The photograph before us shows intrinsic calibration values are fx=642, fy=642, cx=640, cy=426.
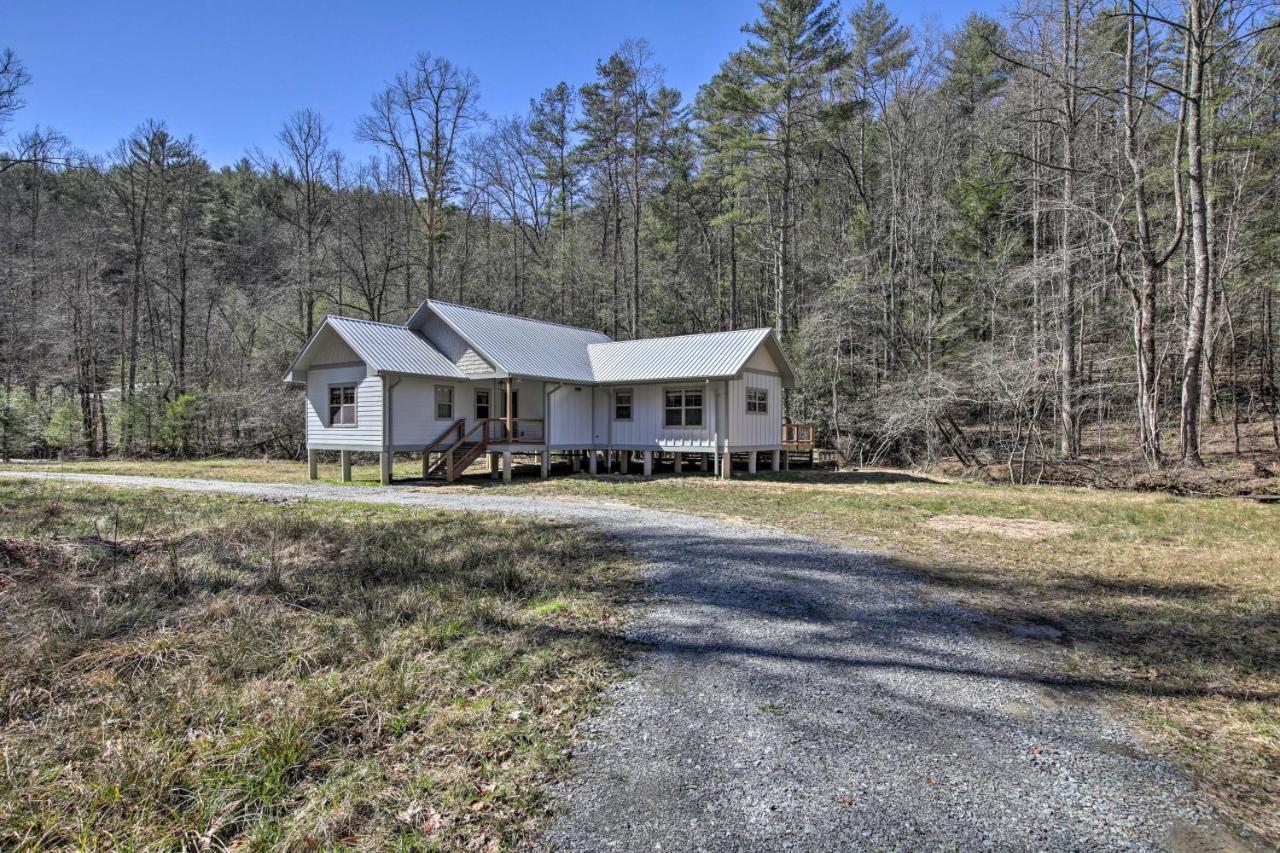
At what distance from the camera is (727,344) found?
17688mm

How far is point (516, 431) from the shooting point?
58.4 ft

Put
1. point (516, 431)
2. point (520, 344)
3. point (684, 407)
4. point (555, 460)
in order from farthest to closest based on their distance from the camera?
point (555, 460)
point (520, 344)
point (516, 431)
point (684, 407)

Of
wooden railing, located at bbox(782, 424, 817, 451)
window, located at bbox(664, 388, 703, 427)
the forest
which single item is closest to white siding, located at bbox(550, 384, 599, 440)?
window, located at bbox(664, 388, 703, 427)

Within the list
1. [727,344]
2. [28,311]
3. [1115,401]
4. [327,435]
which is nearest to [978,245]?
[1115,401]

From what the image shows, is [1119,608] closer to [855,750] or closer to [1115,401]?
[855,750]

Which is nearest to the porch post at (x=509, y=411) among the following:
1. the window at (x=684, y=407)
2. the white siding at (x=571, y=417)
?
the white siding at (x=571, y=417)

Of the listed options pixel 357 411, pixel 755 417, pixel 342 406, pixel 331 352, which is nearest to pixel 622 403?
pixel 755 417

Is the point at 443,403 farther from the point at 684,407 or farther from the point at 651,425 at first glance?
the point at 684,407

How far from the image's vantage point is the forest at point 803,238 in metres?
16.4

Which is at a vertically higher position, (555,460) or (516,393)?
(516,393)

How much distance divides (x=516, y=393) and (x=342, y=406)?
4581mm

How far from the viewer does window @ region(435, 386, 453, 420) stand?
17.2 m

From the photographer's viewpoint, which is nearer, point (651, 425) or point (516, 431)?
point (516, 431)

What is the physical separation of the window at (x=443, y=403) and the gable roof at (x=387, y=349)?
1.99ft
